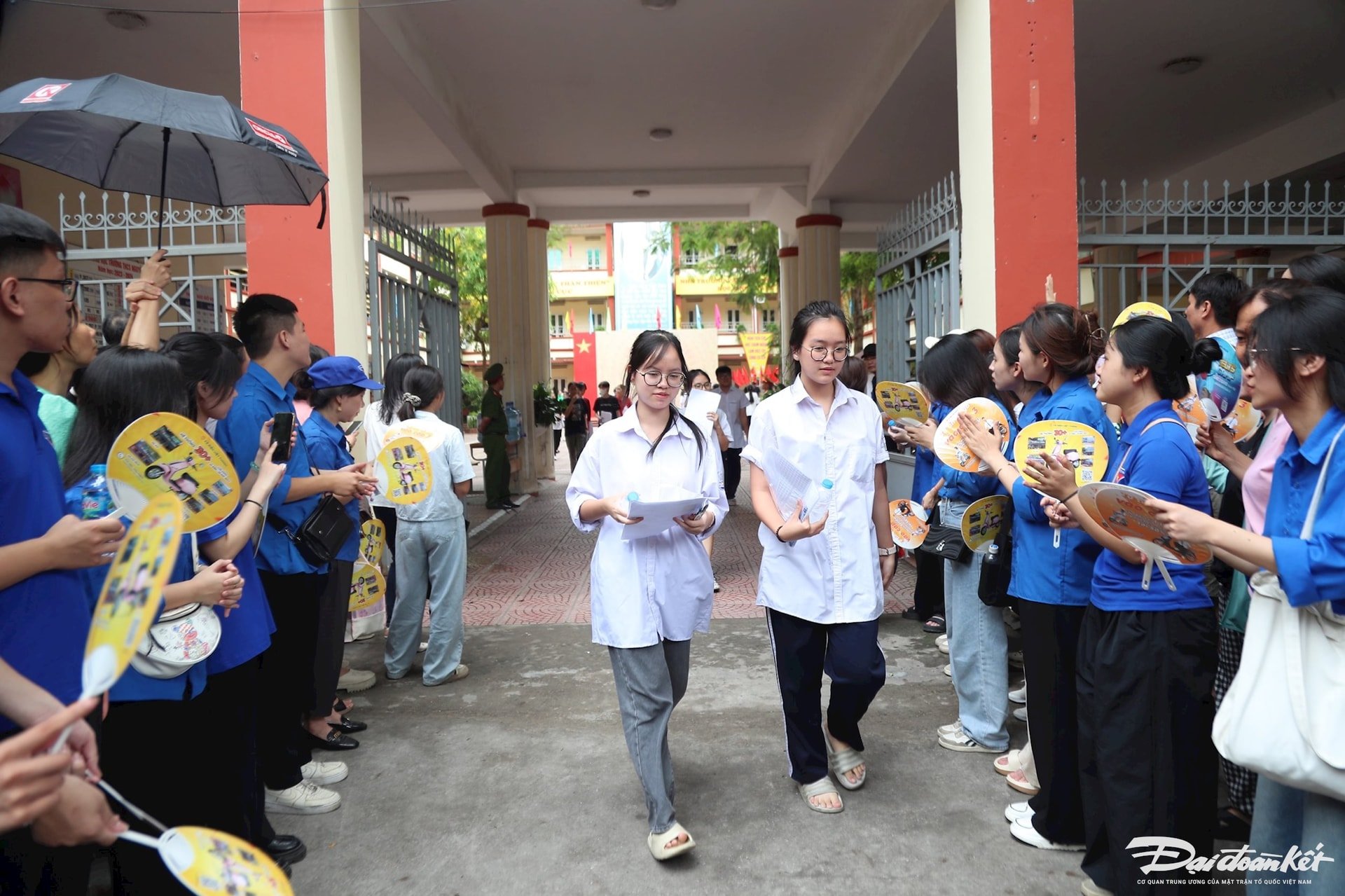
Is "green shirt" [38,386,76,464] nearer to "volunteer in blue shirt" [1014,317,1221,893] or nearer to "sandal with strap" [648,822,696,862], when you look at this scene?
"sandal with strap" [648,822,696,862]

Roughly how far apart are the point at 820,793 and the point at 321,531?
2.07m

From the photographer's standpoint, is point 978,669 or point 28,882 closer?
point 28,882

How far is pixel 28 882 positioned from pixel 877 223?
1390 cm

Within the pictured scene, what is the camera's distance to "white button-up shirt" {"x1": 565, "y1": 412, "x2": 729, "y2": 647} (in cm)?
284

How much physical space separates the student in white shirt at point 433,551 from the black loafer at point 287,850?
5.43 feet

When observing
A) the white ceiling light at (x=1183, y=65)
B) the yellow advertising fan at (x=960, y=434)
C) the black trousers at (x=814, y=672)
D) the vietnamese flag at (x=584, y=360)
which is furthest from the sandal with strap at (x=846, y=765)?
the vietnamese flag at (x=584, y=360)

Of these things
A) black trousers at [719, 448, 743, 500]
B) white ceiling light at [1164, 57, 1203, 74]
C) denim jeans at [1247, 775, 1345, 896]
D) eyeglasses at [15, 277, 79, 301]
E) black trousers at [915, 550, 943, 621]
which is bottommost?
black trousers at [915, 550, 943, 621]

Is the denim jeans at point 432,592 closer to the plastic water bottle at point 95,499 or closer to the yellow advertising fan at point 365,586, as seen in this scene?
the yellow advertising fan at point 365,586

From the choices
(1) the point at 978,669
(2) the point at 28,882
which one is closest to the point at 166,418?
(2) the point at 28,882

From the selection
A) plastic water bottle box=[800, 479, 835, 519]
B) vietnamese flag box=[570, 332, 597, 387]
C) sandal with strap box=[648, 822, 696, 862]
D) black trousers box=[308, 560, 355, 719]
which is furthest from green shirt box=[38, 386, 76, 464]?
vietnamese flag box=[570, 332, 597, 387]

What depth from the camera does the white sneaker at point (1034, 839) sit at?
2795 mm

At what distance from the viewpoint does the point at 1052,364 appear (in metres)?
2.89

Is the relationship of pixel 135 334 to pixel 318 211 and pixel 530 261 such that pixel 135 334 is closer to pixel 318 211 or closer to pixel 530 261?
pixel 318 211

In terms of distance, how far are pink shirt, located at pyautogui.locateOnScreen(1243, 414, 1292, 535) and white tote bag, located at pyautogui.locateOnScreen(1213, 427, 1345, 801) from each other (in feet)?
1.09
